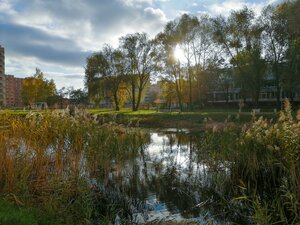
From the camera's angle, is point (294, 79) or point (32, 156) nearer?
point (32, 156)

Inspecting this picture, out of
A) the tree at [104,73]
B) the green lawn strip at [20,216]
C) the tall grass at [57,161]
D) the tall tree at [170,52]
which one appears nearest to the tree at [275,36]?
the tall tree at [170,52]

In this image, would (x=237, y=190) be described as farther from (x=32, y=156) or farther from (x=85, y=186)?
(x=32, y=156)

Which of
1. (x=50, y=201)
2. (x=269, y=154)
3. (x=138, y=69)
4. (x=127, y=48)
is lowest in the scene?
(x=50, y=201)

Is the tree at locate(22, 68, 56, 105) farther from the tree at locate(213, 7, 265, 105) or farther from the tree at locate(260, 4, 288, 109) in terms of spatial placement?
the tree at locate(260, 4, 288, 109)

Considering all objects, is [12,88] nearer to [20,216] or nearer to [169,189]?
[169,189]

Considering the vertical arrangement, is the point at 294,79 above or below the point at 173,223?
above

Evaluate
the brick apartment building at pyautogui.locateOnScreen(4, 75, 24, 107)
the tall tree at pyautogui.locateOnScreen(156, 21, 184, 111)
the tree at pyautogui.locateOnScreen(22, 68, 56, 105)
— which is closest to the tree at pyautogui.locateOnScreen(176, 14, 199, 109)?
the tall tree at pyautogui.locateOnScreen(156, 21, 184, 111)

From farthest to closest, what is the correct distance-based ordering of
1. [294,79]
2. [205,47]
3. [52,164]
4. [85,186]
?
[205,47] < [294,79] < [52,164] < [85,186]

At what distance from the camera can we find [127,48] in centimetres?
5209

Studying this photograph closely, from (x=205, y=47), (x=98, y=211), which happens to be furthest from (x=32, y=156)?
(x=205, y=47)

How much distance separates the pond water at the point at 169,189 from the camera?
657 centimetres

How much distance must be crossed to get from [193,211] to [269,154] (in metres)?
2.30

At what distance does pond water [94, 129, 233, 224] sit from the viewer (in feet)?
21.6

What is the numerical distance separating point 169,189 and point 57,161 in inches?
126
